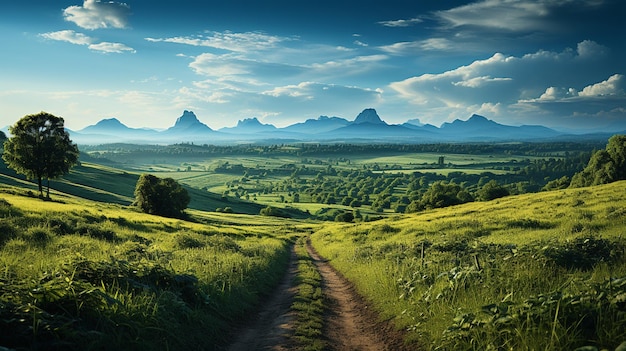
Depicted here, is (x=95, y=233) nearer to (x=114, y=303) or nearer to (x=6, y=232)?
(x=6, y=232)

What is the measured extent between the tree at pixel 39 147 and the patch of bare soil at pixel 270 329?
6054 centimetres

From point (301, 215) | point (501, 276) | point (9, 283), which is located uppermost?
point (9, 283)

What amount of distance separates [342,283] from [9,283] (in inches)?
689

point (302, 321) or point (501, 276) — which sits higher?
point (501, 276)

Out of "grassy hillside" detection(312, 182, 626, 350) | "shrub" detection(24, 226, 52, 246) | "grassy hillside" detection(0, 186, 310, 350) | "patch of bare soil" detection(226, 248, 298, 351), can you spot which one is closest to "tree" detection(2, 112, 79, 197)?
"shrub" detection(24, 226, 52, 246)

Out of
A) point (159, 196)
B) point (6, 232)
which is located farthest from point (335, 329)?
point (159, 196)

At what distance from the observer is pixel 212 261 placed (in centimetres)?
1961

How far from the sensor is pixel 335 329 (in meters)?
13.3

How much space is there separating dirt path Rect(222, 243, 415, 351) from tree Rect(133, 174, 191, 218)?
69.4m

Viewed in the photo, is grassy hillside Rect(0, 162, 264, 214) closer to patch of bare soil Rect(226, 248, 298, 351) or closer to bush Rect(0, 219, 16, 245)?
bush Rect(0, 219, 16, 245)

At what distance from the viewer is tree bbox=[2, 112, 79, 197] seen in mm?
61750

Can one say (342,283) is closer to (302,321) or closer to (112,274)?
(302,321)

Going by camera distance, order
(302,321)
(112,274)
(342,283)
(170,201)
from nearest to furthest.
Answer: (112,274)
(302,321)
(342,283)
(170,201)

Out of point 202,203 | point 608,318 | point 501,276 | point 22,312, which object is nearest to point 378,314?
point 501,276
